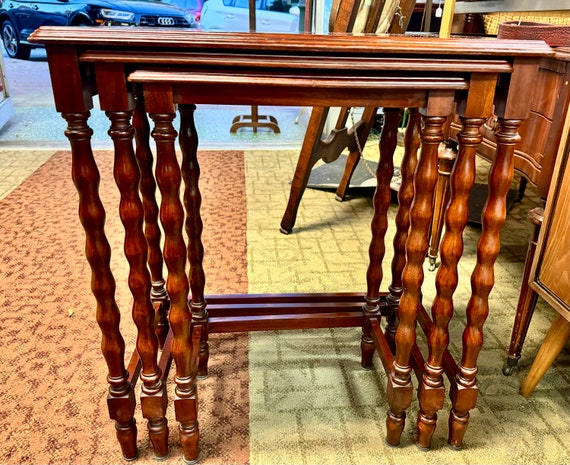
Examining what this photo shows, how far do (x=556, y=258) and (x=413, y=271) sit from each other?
41 cm

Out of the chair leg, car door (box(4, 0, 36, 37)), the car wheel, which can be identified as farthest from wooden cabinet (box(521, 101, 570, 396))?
the car wheel

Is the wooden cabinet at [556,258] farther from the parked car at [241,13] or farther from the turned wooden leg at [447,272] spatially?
the parked car at [241,13]

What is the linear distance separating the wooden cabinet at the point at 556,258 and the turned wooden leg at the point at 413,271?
38cm

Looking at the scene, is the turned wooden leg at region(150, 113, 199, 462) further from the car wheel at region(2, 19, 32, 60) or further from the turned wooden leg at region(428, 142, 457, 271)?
the car wheel at region(2, 19, 32, 60)

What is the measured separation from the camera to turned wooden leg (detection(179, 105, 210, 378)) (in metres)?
1.21

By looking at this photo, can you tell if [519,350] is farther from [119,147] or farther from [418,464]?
[119,147]

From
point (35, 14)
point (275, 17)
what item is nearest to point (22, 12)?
point (35, 14)

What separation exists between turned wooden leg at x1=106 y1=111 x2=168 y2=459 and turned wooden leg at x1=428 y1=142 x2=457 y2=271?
1.11m

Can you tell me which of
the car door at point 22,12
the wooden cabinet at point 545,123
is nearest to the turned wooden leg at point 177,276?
the wooden cabinet at point 545,123

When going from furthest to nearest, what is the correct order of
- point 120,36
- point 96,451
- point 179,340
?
point 96,451 < point 179,340 < point 120,36

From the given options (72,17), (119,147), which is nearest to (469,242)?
(119,147)

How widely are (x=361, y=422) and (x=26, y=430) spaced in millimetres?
814

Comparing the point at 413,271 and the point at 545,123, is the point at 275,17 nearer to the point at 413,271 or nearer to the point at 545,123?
the point at 545,123

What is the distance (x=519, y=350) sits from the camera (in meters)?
1.35
